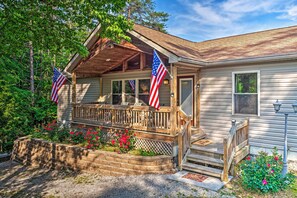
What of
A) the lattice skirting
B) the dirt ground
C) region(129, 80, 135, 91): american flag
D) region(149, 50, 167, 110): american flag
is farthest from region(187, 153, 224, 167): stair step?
region(129, 80, 135, 91): american flag

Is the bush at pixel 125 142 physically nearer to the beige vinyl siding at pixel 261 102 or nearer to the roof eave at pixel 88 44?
the beige vinyl siding at pixel 261 102

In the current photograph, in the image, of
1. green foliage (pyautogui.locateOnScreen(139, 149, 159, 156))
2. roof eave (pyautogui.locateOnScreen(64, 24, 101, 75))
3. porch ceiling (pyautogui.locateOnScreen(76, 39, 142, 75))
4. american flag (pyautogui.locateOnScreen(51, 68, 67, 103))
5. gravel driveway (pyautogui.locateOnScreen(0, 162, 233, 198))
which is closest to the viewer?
gravel driveway (pyautogui.locateOnScreen(0, 162, 233, 198))

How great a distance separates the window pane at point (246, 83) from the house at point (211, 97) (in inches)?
1.3

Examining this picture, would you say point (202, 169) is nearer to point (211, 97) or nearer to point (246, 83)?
point (211, 97)

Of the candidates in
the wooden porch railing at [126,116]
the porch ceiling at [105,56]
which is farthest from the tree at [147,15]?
the wooden porch railing at [126,116]

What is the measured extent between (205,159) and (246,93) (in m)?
3.03

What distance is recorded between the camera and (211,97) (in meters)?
8.45

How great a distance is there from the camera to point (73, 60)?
1025 cm

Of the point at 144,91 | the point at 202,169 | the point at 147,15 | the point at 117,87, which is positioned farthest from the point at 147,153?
the point at 147,15

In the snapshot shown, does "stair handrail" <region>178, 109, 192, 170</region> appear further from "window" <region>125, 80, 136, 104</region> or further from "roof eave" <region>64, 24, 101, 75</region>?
"roof eave" <region>64, 24, 101, 75</region>

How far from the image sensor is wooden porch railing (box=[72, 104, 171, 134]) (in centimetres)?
748

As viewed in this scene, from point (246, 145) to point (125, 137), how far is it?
4.42m

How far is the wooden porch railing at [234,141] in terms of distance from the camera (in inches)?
230

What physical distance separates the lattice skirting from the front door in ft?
7.87
